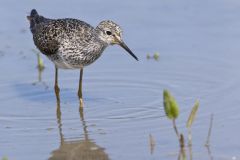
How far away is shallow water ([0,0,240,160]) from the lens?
873 cm

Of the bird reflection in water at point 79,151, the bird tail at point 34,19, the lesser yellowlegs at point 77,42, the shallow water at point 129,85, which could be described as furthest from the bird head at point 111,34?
the bird reflection in water at point 79,151

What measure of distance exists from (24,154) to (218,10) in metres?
6.21

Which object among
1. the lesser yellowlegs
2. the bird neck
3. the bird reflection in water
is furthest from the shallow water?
the bird neck

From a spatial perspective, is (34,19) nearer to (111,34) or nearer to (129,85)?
(111,34)

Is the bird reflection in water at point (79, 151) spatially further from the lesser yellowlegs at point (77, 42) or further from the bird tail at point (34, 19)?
the bird tail at point (34, 19)

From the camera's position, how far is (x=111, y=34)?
10781 millimetres

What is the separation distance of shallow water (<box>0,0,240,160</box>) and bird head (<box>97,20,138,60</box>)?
28.0 inches

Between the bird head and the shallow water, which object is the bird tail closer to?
the shallow water

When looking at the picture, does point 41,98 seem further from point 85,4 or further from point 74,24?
point 85,4

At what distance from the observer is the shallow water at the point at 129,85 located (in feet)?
28.7

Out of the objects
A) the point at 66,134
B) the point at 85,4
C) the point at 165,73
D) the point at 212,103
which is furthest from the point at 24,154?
the point at 85,4

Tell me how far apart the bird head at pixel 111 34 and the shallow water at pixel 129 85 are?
712 mm

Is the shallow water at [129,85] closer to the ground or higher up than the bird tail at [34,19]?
closer to the ground

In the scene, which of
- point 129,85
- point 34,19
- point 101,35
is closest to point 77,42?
point 101,35
